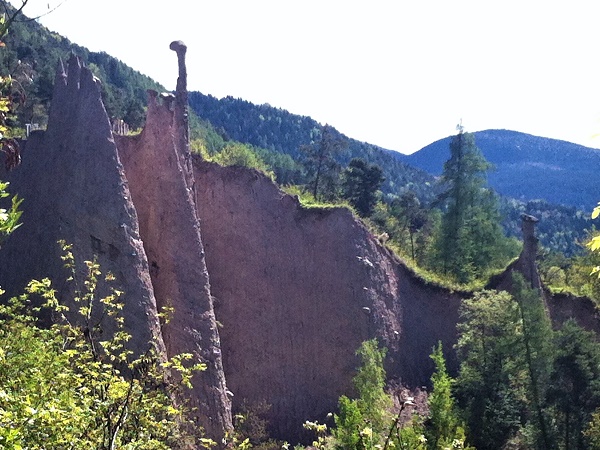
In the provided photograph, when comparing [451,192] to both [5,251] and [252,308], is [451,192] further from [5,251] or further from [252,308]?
[5,251]

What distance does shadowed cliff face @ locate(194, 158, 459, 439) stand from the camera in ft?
60.7

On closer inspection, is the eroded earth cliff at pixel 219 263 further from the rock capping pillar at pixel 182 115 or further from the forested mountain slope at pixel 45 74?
the forested mountain slope at pixel 45 74

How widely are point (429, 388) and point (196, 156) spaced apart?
11.1 meters

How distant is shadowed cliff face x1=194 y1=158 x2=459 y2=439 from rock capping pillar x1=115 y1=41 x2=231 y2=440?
2.48 meters

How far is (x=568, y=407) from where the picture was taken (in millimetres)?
16719

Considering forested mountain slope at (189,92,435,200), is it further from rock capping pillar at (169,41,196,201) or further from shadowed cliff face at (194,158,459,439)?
rock capping pillar at (169,41,196,201)

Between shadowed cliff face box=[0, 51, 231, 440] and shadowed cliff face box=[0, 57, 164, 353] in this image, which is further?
shadowed cliff face box=[0, 51, 231, 440]

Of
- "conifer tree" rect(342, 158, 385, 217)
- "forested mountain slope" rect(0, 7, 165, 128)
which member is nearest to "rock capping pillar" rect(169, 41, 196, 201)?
"forested mountain slope" rect(0, 7, 165, 128)

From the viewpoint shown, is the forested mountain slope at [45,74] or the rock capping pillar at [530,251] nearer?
the rock capping pillar at [530,251]

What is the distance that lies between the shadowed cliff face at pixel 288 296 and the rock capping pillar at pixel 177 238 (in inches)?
97.6

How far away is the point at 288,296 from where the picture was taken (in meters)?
19.5

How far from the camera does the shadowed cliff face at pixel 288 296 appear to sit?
1852 cm

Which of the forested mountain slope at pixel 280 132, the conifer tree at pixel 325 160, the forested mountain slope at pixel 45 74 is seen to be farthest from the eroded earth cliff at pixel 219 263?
the forested mountain slope at pixel 280 132

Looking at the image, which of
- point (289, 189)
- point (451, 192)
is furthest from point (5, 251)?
point (451, 192)
